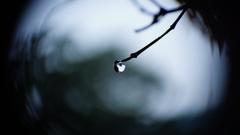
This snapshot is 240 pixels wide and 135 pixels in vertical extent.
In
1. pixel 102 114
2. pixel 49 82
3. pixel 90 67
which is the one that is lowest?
pixel 49 82

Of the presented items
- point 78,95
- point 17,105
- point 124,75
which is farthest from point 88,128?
point 17,105

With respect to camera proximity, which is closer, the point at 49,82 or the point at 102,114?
the point at 49,82

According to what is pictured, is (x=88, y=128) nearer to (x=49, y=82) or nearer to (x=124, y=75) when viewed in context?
(x=49, y=82)

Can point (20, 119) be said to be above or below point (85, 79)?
below

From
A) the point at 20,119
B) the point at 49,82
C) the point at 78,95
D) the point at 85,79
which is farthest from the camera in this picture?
the point at 85,79

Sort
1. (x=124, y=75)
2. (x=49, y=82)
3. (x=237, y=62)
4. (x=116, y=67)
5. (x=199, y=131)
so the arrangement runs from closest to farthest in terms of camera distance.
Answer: (x=116, y=67)
(x=237, y=62)
(x=199, y=131)
(x=49, y=82)
(x=124, y=75)

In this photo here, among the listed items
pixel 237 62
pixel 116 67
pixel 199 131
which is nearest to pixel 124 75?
pixel 199 131

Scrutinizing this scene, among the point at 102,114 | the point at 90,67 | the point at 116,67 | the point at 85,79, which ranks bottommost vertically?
the point at 116,67

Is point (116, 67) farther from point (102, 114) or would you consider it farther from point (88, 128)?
point (102, 114)

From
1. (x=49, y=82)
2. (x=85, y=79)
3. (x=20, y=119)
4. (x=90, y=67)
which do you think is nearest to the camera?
(x=20, y=119)
